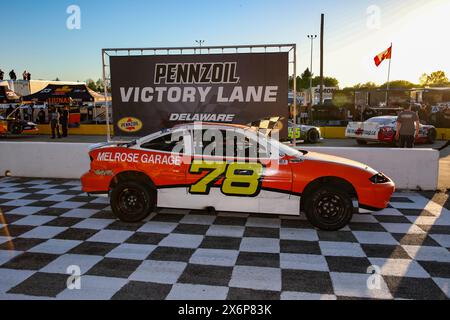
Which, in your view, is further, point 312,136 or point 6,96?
point 6,96

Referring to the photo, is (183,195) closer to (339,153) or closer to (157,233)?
(157,233)

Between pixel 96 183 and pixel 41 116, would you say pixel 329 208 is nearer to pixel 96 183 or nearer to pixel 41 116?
pixel 96 183

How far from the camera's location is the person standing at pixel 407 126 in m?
9.20

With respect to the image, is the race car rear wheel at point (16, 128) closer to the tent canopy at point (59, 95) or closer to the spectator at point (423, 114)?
the tent canopy at point (59, 95)

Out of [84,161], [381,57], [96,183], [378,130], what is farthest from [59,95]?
[381,57]

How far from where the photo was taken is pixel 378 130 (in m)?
13.9

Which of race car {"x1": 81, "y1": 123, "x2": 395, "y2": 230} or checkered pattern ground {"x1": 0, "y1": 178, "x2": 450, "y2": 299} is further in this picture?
race car {"x1": 81, "y1": 123, "x2": 395, "y2": 230}

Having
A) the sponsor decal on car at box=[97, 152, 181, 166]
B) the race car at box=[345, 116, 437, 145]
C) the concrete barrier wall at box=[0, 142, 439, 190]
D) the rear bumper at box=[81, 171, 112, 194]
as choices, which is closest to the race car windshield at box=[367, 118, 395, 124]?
the race car at box=[345, 116, 437, 145]

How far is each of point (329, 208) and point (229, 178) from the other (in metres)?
1.45

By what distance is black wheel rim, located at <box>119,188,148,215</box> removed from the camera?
5539mm

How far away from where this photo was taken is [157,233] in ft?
16.9

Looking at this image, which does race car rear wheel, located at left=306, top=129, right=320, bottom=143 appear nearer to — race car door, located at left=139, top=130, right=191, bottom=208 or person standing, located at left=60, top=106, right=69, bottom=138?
race car door, located at left=139, top=130, right=191, bottom=208

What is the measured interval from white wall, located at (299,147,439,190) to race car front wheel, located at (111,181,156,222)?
3.63 meters

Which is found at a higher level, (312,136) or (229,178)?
(229,178)
